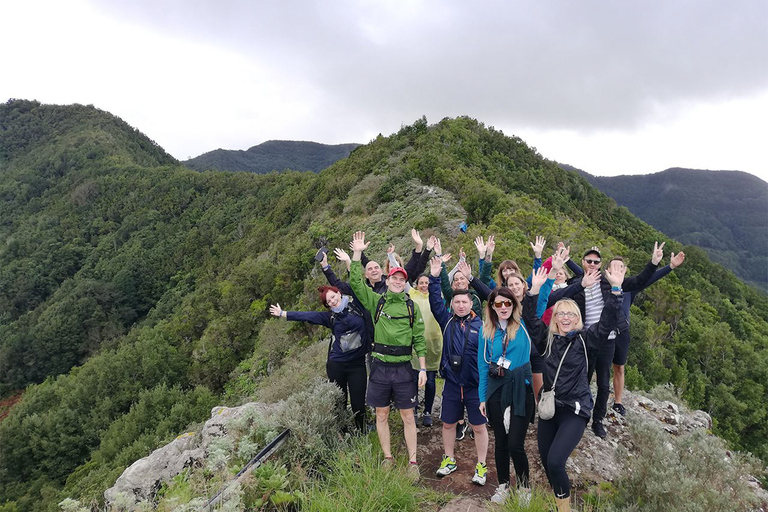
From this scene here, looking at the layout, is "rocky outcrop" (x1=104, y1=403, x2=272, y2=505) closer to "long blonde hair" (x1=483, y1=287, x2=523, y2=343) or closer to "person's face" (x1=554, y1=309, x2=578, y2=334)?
"long blonde hair" (x1=483, y1=287, x2=523, y2=343)

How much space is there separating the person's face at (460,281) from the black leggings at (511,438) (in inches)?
45.1

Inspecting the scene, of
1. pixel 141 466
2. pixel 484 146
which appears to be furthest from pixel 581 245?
pixel 484 146

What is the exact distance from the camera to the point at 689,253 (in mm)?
38188

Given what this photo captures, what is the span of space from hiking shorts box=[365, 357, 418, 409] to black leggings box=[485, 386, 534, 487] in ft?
2.53

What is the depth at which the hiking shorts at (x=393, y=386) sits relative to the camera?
3.86 meters

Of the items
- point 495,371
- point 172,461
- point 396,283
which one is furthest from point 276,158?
point 495,371

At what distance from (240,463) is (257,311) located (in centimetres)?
1788

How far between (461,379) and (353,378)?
4.03 ft

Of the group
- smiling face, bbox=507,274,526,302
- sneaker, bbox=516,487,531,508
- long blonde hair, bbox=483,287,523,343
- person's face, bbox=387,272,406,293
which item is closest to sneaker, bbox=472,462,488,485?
sneaker, bbox=516,487,531,508

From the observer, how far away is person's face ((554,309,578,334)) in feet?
11.0

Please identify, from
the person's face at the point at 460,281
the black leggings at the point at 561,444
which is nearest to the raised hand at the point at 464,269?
the person's face at the point at 460,281

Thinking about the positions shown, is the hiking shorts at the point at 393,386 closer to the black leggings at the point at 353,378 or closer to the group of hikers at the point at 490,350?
the group of hikers at the point at 490,350

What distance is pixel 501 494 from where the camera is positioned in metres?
3.48

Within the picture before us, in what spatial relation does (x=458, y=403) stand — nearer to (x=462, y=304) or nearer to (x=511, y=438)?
(x=511, y=438)
